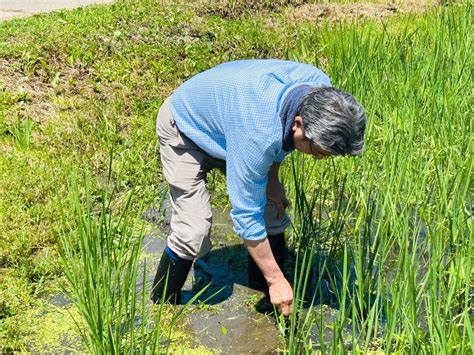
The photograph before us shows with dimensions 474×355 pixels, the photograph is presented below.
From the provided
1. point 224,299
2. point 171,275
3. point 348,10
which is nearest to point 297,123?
point 171,275

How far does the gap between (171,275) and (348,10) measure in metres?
4.83

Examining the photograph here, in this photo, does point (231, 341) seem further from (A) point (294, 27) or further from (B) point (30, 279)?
(A) point (294, 27)

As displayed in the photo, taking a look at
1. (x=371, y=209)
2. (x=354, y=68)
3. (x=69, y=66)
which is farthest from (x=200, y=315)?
(x=69, y=66)

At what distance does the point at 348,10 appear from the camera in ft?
24.5

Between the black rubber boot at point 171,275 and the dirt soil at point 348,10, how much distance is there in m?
4.40

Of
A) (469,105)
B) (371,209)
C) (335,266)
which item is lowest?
(335,266)

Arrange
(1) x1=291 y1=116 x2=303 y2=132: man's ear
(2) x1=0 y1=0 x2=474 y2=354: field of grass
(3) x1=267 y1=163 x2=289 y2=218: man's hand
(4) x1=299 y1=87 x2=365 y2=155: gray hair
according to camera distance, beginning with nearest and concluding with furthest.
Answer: (4) x1=299 y1=87 x2=365 y2=155: gray hair → (1) x1=291 y1=116 x2=303 y2=132: man's ear → (2) x1=0 y1=0 x2=474 y2=354: field of grass → (3) x1=267 y1=163 x2=289 y2=218: man's hand

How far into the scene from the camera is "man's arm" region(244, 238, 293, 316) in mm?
2816

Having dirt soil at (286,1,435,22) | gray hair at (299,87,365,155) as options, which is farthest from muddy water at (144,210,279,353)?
dirt soil at (286,1,435,22)

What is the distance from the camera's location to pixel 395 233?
119 inches

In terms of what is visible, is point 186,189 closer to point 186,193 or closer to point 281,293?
point 186,193

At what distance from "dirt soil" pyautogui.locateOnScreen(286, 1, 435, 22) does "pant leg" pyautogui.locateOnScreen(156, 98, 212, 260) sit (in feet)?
14.0

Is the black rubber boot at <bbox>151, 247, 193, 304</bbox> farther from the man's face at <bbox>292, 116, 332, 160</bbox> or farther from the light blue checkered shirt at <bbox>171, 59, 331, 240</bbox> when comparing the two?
the man's face at <bbox>292, 116, 332, 160</bbox>

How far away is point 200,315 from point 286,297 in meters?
0.60
